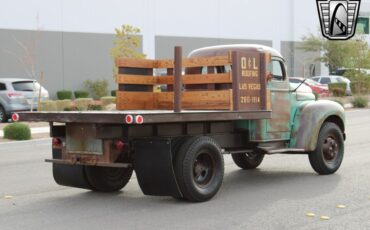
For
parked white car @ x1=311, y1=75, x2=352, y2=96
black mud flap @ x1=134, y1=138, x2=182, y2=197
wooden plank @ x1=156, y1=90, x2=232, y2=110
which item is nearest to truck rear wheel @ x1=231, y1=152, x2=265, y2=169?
wooden plank @ x1=156, y1=90, x2=232, y2=110

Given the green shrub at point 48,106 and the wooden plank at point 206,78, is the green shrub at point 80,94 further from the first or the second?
the wooden plank at point 206,78

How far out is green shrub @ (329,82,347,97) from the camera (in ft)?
131

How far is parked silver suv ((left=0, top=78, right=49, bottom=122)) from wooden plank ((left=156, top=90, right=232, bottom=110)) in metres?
15.3

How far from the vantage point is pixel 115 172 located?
9367 mm

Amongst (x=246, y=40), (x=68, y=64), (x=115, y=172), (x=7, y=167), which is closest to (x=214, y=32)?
(x=246, y=40)

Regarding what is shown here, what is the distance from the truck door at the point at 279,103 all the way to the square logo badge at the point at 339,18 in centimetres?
2780

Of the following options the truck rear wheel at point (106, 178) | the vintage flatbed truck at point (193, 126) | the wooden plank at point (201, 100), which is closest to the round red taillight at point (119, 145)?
the vintage flatbed truck at point (193, 126)

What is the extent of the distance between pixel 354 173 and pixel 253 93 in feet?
8.65

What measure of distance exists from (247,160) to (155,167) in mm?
3675

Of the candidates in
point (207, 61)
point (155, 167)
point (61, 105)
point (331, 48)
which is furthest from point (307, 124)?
point (331, 48)

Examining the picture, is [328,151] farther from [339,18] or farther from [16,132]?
[339,18]

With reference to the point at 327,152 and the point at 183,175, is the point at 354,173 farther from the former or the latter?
the point at 183,175

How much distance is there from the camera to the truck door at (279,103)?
9930 mm

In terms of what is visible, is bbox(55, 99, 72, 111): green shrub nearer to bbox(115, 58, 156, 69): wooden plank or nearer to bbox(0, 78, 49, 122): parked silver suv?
bbox(0, 78, 49, 122): parked silver suv
